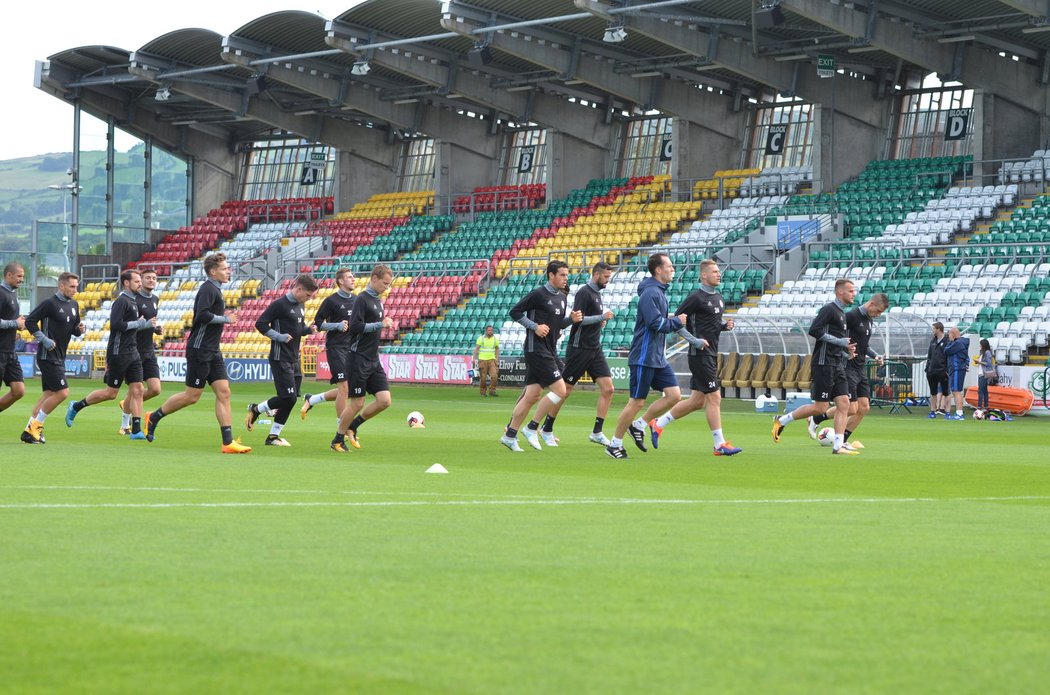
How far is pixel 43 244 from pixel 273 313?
50.7m

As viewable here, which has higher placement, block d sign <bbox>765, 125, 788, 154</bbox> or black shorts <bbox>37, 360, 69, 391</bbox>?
block d sign <bbox>765, 125, 788, 154</bbox>

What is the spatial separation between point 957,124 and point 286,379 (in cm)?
3681

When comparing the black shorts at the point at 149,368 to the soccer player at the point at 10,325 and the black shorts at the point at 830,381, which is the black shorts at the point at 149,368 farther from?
the black shorts at the point at 830,381

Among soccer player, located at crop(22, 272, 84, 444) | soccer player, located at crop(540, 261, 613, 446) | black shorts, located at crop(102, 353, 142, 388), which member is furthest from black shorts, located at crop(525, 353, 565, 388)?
soccer player, located at crop(22, 272, 84, 444)

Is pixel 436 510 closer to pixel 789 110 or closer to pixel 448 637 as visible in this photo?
pixel 448 637

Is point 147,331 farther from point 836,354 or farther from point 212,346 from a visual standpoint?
point 836,354

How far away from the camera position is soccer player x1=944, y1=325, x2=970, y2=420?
3033cm

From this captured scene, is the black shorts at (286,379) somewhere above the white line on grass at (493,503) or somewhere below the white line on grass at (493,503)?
above

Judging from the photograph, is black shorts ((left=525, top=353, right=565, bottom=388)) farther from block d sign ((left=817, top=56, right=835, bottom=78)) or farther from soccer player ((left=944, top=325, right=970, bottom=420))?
block d sign ((left=817, top=56, right=835, bottom=78))

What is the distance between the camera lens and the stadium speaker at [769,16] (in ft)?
136

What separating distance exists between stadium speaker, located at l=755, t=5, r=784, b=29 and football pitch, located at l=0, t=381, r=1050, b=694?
94.2 feet

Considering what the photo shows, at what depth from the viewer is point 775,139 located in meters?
53.6

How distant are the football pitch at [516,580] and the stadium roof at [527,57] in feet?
100

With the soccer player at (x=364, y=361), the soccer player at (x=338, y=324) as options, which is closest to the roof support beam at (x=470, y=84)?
the soccer player at (x=338, y=324)
